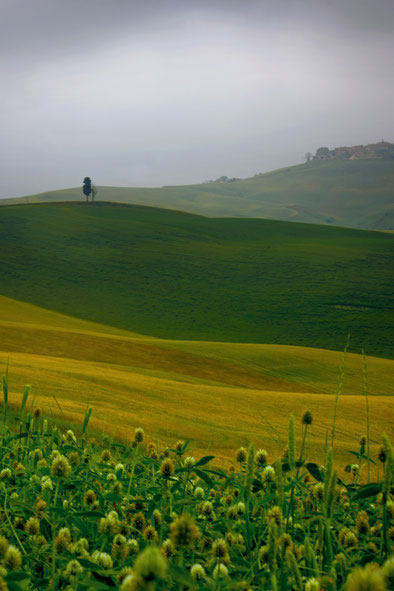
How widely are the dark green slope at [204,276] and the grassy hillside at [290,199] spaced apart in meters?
74.4

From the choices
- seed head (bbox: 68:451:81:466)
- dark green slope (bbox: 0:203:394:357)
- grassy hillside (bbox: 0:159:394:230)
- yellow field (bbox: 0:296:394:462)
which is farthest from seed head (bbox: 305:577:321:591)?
grassy hillside (bbox: 0:159:394:230)

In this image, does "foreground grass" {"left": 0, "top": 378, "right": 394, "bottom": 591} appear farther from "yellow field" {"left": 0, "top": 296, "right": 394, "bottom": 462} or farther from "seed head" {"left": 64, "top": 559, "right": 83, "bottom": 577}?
"yellow field" {"left": 0, "top": 296, "right": 394, "bottom": 462}

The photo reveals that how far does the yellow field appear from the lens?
605 centimetres

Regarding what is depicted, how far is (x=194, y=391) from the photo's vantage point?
380 inches

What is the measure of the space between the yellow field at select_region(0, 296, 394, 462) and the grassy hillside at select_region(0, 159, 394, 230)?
119292 mm

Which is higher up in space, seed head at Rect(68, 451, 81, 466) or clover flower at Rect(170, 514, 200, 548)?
clover flower at Rect(170, 514, 200, 548)

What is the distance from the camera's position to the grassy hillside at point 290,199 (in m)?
146

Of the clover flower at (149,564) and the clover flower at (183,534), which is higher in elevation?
the clover flower at (149,564)

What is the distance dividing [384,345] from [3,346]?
2702cm

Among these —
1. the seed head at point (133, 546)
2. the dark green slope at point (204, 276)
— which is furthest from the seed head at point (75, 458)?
the dark green slope at point (204, 276)

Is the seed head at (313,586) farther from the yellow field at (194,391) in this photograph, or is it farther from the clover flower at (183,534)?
the yellow field at (194,391)

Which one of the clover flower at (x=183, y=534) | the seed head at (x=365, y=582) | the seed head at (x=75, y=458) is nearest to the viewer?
the seed head at (x=365, y=582)

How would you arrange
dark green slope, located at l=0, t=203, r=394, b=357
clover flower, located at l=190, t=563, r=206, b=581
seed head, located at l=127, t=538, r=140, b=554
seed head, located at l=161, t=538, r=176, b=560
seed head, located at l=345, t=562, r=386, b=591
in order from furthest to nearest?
1. dark green slope, located at l=0, t=203, r=394, b=357
2. seed head, located at l=127, t=538, r=140, b=554
3. seed head, located at l=161, t=538, r=176, b=560
4. clover flower, located at l=190, t=563, r=206, b=581
5. seed head, located at l=345, t=562, r=386, b=591

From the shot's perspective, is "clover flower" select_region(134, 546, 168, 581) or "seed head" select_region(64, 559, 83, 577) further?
"seed head" select_region(64, 559, 83, 577)
